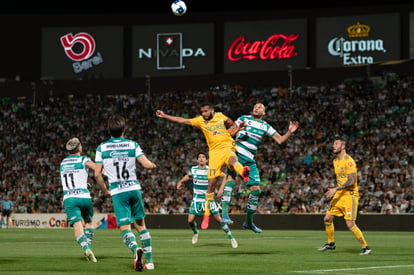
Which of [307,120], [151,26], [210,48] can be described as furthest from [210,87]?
[307,120]

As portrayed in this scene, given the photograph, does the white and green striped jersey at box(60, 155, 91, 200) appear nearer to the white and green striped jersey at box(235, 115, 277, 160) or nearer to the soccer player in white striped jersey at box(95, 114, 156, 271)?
the soccer player in white striped jersey at box(95, 114, 156, 271)

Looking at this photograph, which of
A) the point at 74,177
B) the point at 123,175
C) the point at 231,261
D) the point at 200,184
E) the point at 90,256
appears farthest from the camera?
the point at 200,184

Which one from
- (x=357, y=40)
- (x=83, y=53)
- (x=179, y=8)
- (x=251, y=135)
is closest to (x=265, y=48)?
(x=357, y=40)

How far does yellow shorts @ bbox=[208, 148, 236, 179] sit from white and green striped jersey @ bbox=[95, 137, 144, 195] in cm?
590

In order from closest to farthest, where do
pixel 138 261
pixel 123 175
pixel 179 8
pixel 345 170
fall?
pixel 138 261
pixel 123 175
pixel 345 170
pixel 179 8

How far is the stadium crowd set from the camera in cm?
3959

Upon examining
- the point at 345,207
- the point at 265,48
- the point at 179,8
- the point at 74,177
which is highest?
the point at 265,48

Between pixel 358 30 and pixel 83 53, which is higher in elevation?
pixel 358 30

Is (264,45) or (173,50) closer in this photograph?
(264,45)

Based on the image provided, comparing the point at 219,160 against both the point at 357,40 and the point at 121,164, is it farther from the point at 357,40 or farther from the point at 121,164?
the point at 357,40

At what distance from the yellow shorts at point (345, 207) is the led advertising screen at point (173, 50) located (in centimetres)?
3547

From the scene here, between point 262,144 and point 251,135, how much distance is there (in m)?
25.9

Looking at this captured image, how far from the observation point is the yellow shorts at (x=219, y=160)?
1870 cm

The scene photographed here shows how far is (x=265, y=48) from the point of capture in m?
52.6
